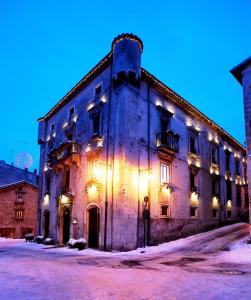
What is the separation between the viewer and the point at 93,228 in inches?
762

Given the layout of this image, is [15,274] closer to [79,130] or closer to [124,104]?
[124,104]

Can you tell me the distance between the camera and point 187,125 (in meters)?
25.3

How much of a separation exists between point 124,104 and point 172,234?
10279 millimetres

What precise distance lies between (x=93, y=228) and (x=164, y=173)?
6.70 m

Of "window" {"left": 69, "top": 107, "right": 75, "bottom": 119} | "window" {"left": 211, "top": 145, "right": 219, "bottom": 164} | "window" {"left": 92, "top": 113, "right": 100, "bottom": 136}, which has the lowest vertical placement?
"window" {"left": 211, "top": 145, "right": 219, "bottom": 164}

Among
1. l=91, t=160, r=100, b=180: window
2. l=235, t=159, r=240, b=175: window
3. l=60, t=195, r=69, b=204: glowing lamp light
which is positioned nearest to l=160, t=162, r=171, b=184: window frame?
l=91, t=160, r=100, b=180: window

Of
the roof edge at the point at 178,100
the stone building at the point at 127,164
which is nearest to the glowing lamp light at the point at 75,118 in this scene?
the stone building at the point at 127,164

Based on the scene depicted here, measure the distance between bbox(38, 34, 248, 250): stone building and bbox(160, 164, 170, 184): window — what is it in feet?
0.35

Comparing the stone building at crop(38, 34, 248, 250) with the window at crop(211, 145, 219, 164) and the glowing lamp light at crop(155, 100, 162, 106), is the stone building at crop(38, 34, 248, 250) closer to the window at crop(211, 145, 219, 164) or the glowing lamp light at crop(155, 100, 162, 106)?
the window at crop(211, 145, 219, 164)

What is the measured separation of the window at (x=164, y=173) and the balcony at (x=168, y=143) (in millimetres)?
882

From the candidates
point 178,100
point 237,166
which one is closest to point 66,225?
point 178,100

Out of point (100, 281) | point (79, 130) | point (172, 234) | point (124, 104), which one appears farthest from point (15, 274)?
point (79, 130)

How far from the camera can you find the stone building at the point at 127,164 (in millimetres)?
18219

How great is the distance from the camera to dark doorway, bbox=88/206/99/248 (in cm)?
1884
